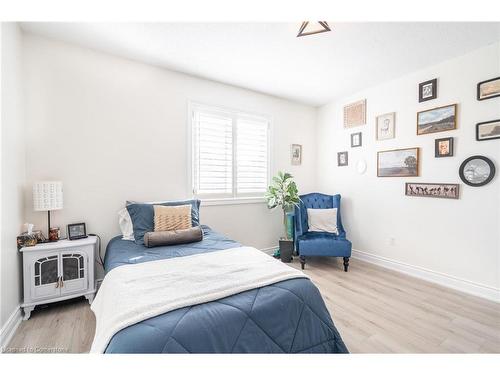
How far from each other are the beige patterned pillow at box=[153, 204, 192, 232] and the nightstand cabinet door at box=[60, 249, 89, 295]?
2.36 ft

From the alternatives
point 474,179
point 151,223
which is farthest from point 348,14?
point 474,179

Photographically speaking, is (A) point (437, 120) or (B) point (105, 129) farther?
(A) point (437, 120)

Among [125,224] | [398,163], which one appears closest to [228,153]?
[125,224]

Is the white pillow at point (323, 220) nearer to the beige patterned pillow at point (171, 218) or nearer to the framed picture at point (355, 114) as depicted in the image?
the framed picture at point (355, 114)

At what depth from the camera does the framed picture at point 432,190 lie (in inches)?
104

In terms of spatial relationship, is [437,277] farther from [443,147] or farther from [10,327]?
[10,327]

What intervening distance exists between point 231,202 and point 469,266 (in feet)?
9.78

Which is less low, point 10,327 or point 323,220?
point 323,220

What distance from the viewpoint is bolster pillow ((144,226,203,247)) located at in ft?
6.93

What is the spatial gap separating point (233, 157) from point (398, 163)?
93.1 inches

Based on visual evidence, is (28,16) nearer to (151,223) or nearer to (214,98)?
(151,223)

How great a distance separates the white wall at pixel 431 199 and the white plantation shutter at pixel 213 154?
2.02 m

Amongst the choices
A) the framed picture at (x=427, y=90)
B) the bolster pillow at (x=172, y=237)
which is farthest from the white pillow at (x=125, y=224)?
the framed picture at (x=427, y=90)

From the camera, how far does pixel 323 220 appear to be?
3.53m
